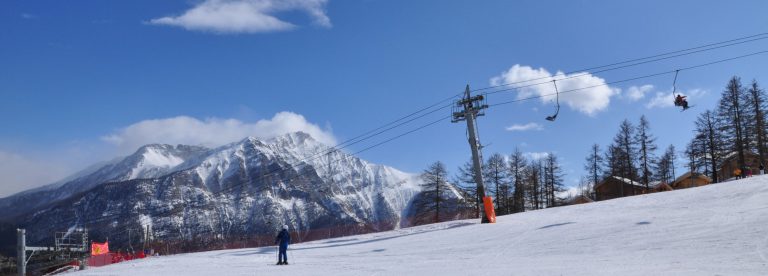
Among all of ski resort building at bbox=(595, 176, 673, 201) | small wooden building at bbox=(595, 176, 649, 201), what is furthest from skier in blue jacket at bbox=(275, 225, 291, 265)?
small wooden building at bbox=(595, 176, 649, 201)

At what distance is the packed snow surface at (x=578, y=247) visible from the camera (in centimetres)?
1352

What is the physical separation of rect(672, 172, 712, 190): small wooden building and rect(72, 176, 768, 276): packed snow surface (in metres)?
44.6

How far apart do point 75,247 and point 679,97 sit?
154 ft

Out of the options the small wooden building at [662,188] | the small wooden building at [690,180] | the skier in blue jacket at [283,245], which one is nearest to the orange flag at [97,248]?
the skier in blue jacket at [283,245]

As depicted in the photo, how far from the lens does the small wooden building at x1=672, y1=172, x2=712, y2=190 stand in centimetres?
6906

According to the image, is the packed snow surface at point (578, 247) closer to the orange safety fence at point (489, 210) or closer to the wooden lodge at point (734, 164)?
the orange safety fence at point (489, 210)

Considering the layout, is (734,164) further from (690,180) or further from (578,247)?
(578,247)

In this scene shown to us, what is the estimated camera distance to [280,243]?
20.3 metres

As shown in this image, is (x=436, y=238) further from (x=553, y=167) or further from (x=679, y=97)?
(x=553, y=167)

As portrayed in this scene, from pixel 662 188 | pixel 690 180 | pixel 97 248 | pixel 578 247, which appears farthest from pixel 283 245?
pixel 690 180

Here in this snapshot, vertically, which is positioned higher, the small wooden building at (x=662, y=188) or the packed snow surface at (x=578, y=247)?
the small wooden building at (x=662, y=188)

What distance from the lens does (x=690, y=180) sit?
71500mm

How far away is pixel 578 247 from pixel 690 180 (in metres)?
63.5

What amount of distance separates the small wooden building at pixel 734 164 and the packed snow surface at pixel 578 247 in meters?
32.7
